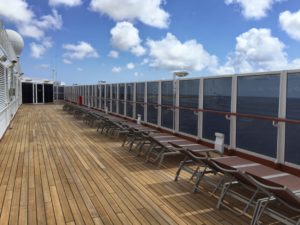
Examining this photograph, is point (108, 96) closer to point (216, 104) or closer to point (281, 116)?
point (216, 104)

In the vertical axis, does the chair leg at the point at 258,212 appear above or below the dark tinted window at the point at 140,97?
below

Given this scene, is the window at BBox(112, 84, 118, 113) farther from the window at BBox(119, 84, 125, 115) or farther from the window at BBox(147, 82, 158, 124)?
the window at BBox(147, 82, 158, 124)

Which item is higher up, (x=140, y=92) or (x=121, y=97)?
(x=140, y=92)

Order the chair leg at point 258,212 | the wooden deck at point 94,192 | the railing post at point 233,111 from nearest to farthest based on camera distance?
the chair leg at point 258,212
the wooden deck at point 94,192
the railing post at point 233,111

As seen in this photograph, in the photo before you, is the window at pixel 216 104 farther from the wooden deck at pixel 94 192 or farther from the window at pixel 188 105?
the wooden deck at pixel 94 192

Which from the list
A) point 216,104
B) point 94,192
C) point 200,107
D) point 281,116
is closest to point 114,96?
point 200,107

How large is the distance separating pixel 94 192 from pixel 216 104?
10.1ft

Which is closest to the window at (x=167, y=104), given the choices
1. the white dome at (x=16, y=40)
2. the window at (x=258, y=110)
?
the window at (x=258, y=110)

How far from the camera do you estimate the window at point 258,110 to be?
179 inches

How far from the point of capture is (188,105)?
691 centimetres

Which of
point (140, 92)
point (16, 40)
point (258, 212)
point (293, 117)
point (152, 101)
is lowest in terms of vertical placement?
point (258, 212)

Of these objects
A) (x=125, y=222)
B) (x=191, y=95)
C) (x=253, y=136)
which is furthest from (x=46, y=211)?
(x=191, y=95)

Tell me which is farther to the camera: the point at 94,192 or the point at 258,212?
the point at 94,192

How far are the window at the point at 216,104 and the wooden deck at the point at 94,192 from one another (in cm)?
113
